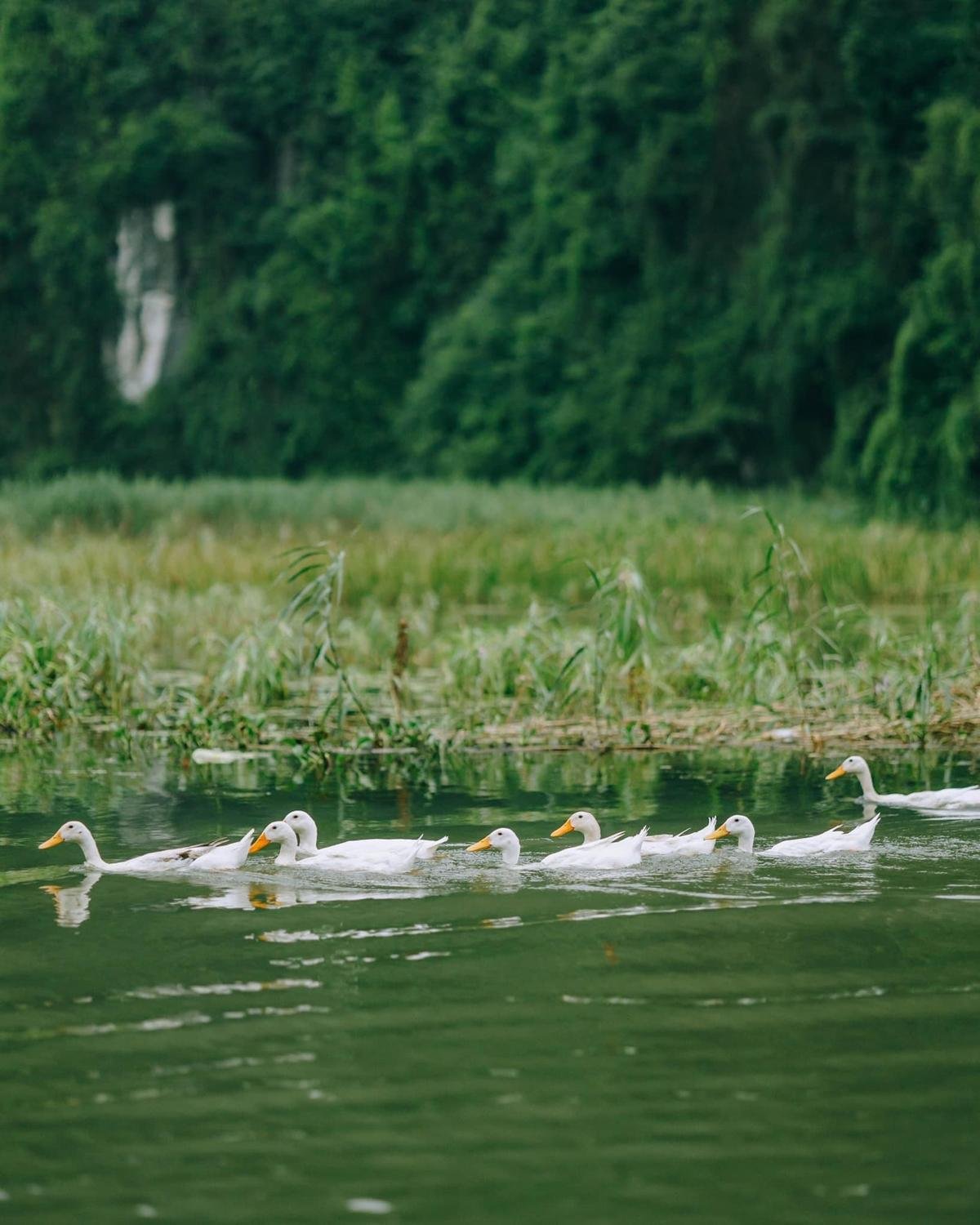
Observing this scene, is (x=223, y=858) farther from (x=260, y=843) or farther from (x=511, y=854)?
(x=511, y=854)

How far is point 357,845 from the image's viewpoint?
8.72 metres

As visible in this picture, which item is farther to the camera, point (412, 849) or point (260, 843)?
point (260, 843)

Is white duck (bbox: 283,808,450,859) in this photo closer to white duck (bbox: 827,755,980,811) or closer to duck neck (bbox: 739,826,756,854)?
duck neck (bbox: 739,826,756,854)

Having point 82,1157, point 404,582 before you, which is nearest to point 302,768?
point 82,1157

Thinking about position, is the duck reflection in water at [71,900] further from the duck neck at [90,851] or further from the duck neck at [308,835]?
the duck neck at [308,835]

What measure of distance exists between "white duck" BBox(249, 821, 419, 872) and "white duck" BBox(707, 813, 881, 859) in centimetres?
133

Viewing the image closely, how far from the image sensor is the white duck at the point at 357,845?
28.1ft

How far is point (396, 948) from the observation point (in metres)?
7.31

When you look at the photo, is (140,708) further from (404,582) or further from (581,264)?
(581,264)

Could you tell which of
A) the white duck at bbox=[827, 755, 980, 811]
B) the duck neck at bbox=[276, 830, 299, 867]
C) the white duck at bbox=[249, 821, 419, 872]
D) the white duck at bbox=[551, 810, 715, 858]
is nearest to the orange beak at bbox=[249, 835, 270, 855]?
the white duck at bbox=[249, 821, 419, 872]

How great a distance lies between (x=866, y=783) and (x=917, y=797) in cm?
41

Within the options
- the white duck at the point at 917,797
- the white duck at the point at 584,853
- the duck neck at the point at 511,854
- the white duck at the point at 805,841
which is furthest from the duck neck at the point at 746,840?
the white duck at the point at 917,797

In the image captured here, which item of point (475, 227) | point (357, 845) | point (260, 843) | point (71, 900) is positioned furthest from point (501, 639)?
point (475, 227)

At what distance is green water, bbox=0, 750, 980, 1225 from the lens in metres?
5.07
